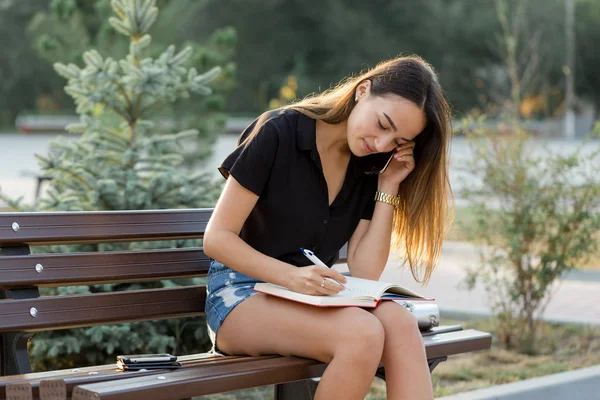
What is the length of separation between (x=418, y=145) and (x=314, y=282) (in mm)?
730

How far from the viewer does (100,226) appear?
10.8 ft

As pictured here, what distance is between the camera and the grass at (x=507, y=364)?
4564 millimetres

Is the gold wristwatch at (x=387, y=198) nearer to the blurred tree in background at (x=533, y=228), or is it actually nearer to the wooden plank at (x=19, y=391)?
the wooden plank at (x=19, y=391)

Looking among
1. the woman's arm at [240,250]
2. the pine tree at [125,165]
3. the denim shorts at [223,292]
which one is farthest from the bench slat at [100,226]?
the pine tree at [125,165]

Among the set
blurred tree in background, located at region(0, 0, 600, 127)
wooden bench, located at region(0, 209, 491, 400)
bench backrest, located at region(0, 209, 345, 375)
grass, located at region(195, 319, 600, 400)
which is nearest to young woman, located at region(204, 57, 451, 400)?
wooden bench, located at region(0, 209, 491, 400)

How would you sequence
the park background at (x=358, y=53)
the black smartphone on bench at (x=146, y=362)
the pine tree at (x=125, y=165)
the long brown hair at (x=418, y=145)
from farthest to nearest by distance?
the park background at (x=358, y=53) → the pine tree at (x=125, y=165) → the long brown hair at (x=418, y=145) → the black smartphone on bench at (x=146, y=362)

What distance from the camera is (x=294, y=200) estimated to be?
3.21 m

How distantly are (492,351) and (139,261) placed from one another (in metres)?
2.58

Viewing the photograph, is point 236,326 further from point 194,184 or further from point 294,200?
point 194,184

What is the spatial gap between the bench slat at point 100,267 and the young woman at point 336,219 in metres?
0.26

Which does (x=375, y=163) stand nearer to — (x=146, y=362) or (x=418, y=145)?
(x=418, y=145)

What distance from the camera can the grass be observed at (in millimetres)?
4564

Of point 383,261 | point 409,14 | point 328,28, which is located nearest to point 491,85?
point 409,14

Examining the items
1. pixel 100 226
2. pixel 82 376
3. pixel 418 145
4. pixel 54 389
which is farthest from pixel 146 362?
pixel 418 145
